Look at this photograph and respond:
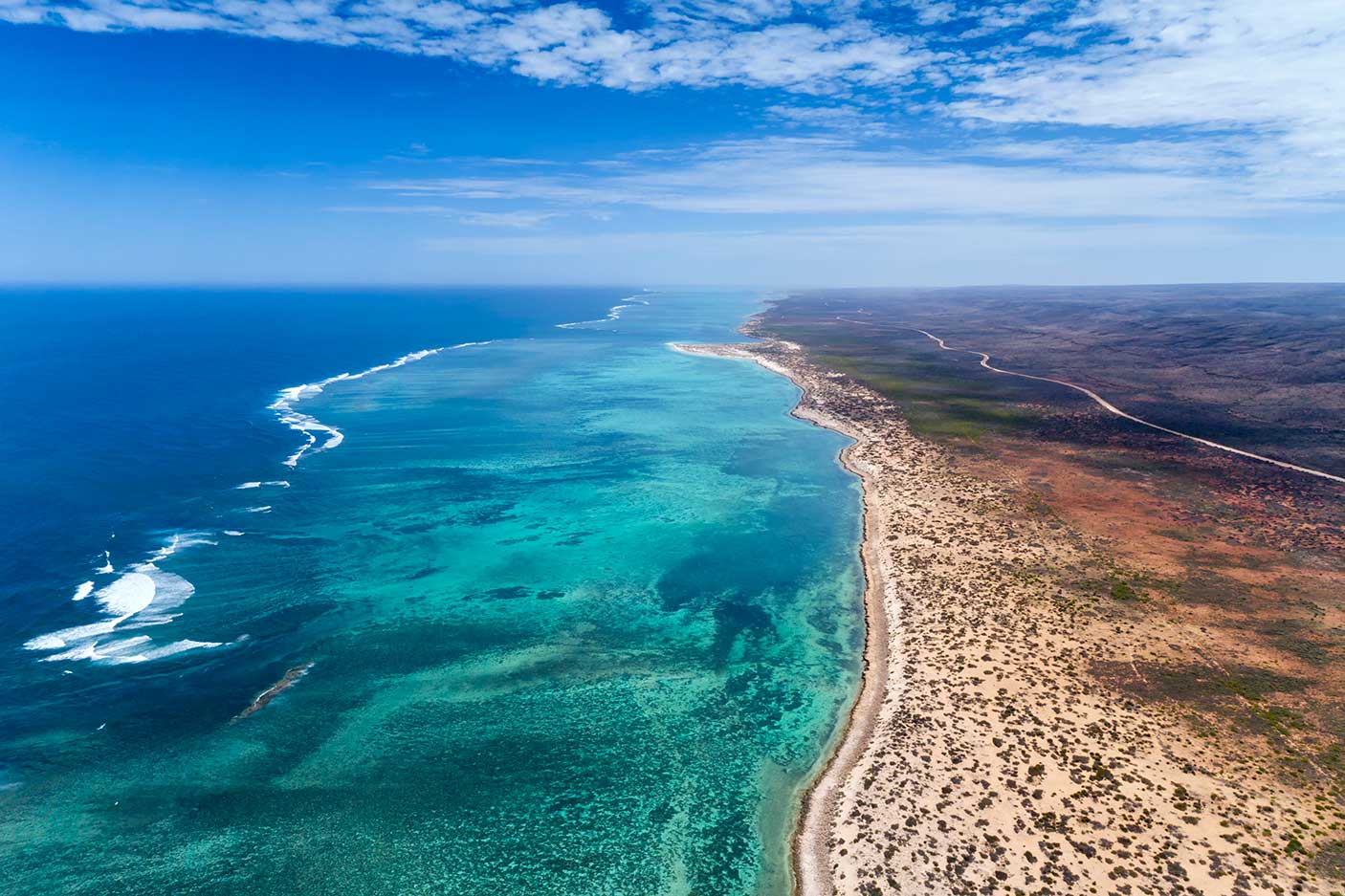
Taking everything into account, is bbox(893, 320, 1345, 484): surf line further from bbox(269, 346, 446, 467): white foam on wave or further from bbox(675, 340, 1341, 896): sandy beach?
bbox(269, 346, 446, 467): white foam on wave

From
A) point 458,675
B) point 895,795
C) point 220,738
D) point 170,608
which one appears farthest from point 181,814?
point 895,795

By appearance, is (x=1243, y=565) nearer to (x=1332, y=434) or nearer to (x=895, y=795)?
(x=895, y=795)

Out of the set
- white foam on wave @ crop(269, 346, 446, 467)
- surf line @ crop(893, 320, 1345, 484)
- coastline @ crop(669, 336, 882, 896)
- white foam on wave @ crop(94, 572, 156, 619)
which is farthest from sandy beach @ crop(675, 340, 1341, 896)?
white foam on wave @ crop(269, 346, 446, 467)

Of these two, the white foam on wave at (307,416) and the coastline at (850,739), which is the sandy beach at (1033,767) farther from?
the white foam on wave at (307,416)

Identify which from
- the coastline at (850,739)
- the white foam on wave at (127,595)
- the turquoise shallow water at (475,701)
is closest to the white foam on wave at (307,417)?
the turquoise shallow water at (475,701)

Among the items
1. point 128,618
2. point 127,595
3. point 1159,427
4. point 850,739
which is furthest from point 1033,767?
point 1159,427

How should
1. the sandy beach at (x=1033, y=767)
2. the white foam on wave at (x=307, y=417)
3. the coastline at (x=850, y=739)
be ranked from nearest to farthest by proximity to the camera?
the sandy beach at (x=1033, y=767) < the coastline at (x=850, y=739) < the white foam on wave at (x=307, y=417)

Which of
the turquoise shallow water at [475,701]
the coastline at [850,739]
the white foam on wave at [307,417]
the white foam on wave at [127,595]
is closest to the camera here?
the coastline at [850,739]
